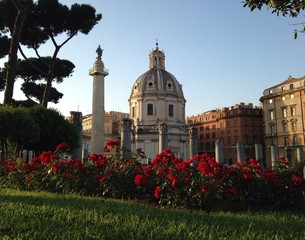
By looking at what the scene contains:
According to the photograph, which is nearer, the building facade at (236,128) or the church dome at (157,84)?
the church dome at (157,84)

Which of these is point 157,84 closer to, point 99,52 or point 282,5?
point 99,52

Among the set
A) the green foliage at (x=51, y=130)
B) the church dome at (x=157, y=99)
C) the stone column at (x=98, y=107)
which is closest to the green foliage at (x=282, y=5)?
the green foliage at (x=51, y=130)

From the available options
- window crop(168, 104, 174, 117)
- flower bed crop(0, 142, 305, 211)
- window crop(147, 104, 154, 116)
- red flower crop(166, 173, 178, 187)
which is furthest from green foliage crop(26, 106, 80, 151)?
window crop(168, 104, 174, 117)

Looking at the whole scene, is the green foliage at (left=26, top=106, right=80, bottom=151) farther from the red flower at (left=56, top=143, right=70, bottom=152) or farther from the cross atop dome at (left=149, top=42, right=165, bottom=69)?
the cross atop dome at (left=149, top=42, right=165, bottom=69)

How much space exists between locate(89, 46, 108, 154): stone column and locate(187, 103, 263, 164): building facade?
4488cm

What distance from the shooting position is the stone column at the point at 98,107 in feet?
80.1

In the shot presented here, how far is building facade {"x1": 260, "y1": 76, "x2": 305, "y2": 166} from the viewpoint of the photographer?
2025 inches

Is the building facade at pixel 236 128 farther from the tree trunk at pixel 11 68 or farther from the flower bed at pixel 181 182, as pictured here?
the flower bed at pixel 181 182

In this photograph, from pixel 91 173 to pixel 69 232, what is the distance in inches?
204

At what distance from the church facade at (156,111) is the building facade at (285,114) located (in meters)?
14.6

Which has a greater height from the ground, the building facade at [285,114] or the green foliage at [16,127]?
the building facade at [285,114]

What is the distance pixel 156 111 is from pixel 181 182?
52743 millimetres

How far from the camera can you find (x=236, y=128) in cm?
6956

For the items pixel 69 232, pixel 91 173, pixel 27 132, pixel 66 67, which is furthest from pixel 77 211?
pixel 66 67
